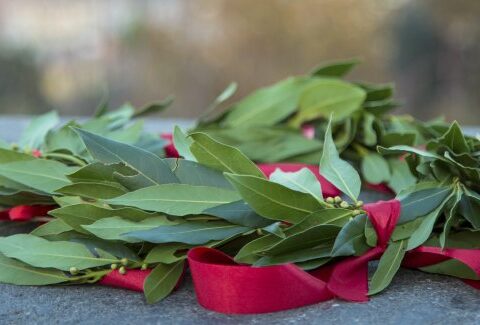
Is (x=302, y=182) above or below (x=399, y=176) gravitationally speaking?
above

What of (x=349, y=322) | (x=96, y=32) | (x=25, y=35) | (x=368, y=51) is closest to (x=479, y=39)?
(x=368, y=51)

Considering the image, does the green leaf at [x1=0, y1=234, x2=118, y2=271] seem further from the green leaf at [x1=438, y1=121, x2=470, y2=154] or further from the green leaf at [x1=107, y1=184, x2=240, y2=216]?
the green leaf at [x1=438, y1=121, x2=470, y2=154]

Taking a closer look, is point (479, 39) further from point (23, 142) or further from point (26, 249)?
point (26, 249)

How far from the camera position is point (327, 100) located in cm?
124

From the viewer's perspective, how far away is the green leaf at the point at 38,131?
3.77ft

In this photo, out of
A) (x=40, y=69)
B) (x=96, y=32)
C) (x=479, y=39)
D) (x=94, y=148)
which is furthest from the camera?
(x=96, y=32)

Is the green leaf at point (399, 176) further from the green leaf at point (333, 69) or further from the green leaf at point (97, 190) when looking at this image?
the green leaf at point (97, 190)

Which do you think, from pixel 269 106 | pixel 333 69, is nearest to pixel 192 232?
pixel 269 106

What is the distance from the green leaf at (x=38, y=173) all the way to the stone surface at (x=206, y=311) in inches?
5.5

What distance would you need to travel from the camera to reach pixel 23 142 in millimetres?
1167

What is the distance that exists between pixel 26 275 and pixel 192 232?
0.20m

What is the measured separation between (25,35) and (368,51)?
9.24 ft

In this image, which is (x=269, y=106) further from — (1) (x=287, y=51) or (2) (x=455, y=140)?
(1) (x=287, y=51)

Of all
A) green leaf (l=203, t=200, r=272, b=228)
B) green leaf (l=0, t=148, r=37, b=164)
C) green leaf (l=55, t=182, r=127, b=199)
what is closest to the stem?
green leaf (l=0, t=148, r=37, b=164)
